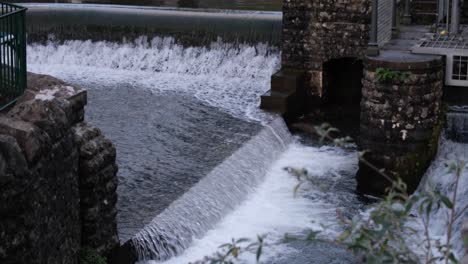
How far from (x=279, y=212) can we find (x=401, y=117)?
7.70 feet

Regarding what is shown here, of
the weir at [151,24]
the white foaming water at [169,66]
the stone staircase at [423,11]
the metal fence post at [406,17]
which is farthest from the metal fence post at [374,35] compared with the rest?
the weir at [151,24]

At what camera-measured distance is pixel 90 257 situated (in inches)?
337

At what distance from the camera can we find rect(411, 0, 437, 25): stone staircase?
1683 centimetres

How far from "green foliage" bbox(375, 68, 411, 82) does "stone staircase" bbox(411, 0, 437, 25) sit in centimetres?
461

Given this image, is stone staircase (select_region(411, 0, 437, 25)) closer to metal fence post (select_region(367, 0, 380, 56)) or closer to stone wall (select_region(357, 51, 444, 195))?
metal fence post (select_region(367, 0, 380, 56))

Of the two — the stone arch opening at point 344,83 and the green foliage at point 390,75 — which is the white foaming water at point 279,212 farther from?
the stone arch opening at point 344,83

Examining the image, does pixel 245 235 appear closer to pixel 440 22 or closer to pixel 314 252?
pixel 314 252

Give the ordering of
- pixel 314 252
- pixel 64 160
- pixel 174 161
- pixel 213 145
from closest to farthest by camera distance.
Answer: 1. pixel 64 160
2. pixel 314 252
3. pixel 174 161
4. pixel 213 145

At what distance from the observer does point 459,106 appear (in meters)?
14.1

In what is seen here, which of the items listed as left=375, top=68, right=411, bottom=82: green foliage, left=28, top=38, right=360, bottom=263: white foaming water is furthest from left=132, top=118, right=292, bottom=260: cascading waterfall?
left=375, top=68, right=411, bottom=82: green foliage

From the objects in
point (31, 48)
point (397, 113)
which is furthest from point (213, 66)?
point (397, 113)

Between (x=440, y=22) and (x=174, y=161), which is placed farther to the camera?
(x=440, y=22)

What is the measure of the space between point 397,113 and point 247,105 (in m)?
4.31

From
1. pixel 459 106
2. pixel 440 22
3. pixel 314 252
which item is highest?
pixel 440 22
